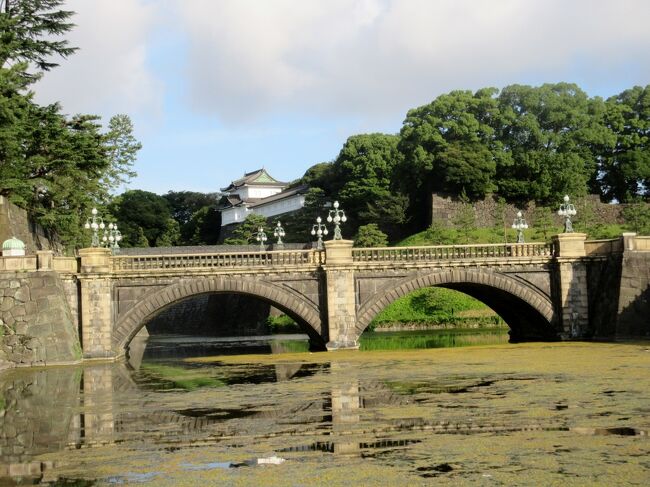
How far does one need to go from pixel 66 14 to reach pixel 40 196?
10348mm

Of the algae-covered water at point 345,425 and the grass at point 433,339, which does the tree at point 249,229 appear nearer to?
the grass at point 433,339

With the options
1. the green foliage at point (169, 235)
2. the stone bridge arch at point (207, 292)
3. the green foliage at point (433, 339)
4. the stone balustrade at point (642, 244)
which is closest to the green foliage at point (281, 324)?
the green foliage at point (433, 339)

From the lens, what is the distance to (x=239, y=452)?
16938mm

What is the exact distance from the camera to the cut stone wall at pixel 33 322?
38.9 meters

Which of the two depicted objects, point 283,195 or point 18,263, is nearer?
point 18,263

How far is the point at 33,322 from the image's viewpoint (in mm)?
39344

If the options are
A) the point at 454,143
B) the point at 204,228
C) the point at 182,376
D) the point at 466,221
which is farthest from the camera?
the point at 204,228

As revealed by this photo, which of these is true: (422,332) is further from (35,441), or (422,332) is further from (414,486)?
(414,486)

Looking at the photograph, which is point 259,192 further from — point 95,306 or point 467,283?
point 95,306

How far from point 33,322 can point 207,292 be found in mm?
7594

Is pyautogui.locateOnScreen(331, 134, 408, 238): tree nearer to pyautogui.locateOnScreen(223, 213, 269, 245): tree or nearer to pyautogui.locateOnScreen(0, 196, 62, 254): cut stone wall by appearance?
pyautogui.locateOnScreen(223, 213, 269, 245): tree

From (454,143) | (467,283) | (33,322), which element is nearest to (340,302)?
(467,283)

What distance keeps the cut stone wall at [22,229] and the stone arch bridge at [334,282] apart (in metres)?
4.35

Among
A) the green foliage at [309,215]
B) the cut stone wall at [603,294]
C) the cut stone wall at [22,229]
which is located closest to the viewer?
the cut stone wall at [603,294]
